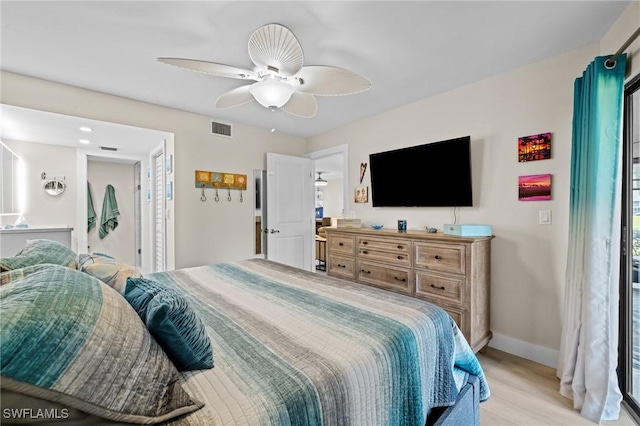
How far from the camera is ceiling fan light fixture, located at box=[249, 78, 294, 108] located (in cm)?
183

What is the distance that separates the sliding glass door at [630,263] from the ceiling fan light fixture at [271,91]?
2242 millimetres

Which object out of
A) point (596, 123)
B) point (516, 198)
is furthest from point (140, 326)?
point (516, 198)

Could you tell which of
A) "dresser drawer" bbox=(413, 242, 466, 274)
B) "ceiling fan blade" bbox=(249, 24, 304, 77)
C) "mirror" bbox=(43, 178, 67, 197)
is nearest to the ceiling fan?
"ceiling fan blade" bbox=(249, 24, 304, 77)

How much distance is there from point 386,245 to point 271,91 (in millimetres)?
1852

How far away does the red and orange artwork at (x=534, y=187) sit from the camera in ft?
7.52

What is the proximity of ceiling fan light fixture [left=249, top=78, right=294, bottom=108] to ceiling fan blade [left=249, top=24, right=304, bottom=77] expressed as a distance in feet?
0.34

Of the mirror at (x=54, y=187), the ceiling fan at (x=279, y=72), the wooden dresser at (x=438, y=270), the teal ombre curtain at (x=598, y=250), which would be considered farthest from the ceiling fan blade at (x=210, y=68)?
the mirror at (x=54, y=187)

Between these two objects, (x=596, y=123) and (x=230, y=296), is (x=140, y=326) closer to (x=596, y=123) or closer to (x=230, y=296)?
(x=230, y=296)

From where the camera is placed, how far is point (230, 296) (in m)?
1.70

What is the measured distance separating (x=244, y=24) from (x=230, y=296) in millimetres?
1808

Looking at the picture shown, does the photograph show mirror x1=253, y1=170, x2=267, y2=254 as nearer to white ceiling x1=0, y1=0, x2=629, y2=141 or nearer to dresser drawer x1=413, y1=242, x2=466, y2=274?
white ceiling x1=0, y1=0, x2=629, y2=141

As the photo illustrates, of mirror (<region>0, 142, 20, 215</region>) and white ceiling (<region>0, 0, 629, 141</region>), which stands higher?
white ceiling (<region>0, 0, 629, 141</region>)

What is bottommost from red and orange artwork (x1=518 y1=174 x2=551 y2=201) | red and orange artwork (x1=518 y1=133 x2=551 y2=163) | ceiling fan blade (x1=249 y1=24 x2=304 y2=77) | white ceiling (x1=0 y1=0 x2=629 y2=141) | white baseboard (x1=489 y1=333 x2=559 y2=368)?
white baseboard (x1=489 y1=333 x2=559 y2=368)

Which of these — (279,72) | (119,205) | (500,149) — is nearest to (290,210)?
(279,72)
